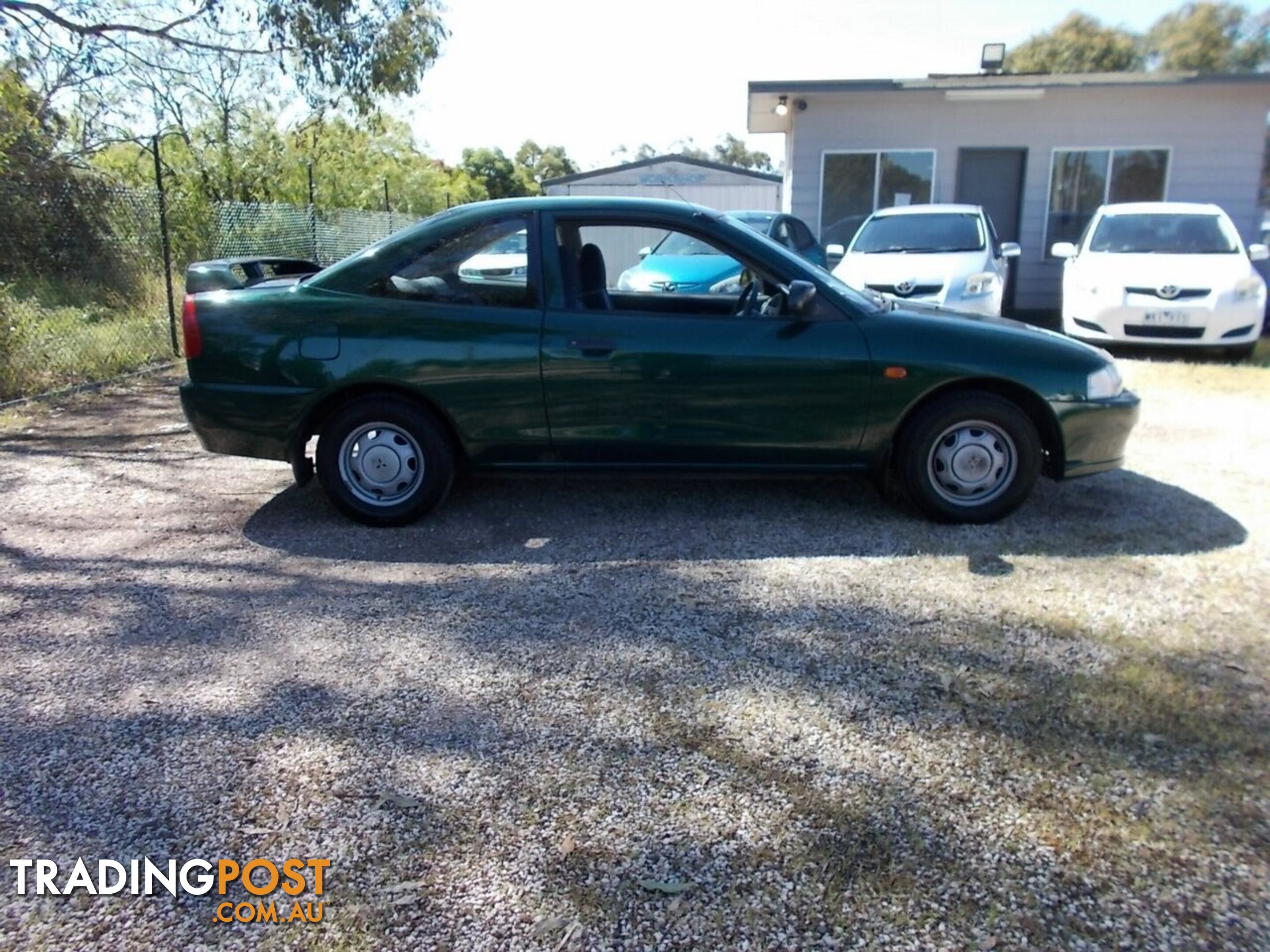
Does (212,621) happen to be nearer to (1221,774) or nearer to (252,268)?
(252,268)

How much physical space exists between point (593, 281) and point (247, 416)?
186cm

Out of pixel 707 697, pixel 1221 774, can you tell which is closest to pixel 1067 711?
pixel 1221 774

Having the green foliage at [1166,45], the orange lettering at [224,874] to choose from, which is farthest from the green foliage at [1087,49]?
the orange lettering at [224,874]

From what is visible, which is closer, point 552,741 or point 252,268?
point 552,741

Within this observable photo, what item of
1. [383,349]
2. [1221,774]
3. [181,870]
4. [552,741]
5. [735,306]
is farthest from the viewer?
[735,306]

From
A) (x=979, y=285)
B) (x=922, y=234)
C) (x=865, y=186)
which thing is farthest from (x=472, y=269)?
(x=865, y=186)

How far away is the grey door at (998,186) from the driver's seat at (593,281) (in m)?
11.0

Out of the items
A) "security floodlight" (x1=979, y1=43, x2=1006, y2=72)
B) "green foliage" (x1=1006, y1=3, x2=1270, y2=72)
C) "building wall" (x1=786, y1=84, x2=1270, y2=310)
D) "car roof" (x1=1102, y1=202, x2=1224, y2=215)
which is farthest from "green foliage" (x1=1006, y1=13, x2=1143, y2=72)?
"car roof" (x1=1102, y1=202, x2=1224, y2=215)

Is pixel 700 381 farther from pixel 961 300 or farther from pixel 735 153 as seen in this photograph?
pixel 735 153

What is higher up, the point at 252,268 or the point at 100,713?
the point at 252,268

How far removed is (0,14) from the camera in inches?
402

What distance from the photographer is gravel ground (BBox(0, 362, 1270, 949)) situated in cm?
225

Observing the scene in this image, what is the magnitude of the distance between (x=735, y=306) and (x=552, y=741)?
2856 millimetres

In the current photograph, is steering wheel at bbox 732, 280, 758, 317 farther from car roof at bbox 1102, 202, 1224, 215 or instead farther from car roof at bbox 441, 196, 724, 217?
car roof at bbox 1102, 202, 1224, 215
